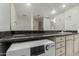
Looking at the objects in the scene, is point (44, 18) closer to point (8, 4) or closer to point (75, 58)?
point (8, 4)

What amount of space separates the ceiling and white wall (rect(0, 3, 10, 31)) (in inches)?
4.7

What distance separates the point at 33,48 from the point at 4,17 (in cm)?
55

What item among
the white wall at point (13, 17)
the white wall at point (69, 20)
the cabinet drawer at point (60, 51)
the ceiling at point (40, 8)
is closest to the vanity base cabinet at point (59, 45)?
the cabinet drawer at point (60, 51)

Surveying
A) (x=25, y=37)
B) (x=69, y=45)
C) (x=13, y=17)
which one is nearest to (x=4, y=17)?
(x=13, y=17)

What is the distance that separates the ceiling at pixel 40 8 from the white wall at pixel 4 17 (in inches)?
4.7

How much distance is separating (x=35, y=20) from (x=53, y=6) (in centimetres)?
30

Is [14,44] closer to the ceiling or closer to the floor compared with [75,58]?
closer to the ceiling

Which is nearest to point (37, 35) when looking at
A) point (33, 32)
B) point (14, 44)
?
point (33, 32)

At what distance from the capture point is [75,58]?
1.34 meters

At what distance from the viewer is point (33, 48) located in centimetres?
133

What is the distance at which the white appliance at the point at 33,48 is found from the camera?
4.15 ft

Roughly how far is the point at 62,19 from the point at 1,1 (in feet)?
2.70

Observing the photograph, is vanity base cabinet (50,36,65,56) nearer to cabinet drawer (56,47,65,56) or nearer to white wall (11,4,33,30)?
cabinet drawer (56,47,65,56)

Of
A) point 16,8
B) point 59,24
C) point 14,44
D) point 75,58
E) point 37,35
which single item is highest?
point 16,8
